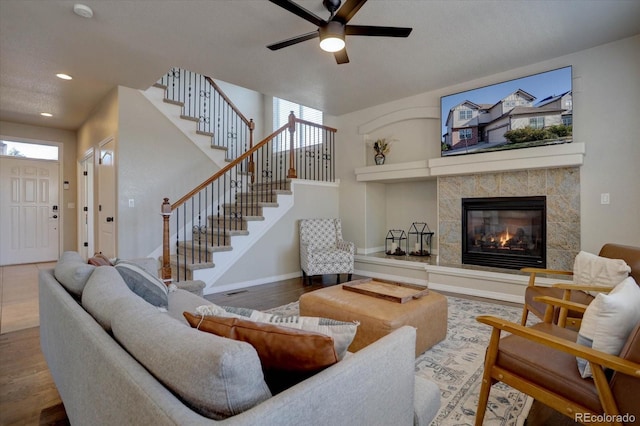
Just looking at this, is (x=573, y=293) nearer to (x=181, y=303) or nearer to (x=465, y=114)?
(x=465, y=114)

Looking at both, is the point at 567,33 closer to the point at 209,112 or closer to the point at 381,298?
the point at 381,298

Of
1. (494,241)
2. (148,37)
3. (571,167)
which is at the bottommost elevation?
(494,241)

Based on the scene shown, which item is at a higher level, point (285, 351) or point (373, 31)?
point (373, 31)

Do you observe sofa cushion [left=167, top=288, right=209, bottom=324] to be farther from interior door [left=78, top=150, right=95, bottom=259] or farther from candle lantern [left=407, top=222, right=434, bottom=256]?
interior door [left=78, top=150, right=95, bottom=259]

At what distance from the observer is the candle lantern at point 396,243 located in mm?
5363

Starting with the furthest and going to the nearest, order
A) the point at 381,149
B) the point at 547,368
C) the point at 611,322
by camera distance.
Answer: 1. the point at 381,149
2. the point at 547,368
3. the point at 611,322

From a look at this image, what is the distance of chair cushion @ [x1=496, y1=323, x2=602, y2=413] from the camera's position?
126cm

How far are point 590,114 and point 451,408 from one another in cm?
361

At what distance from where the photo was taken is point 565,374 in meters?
1.34

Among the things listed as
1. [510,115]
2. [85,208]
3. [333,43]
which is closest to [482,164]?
[510,115]

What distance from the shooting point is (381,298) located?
248cm

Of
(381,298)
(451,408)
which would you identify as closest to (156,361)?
(451,408)

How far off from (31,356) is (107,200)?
2898 mm

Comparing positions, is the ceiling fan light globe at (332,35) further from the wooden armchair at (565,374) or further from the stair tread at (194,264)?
the stair tread at (194,264)
